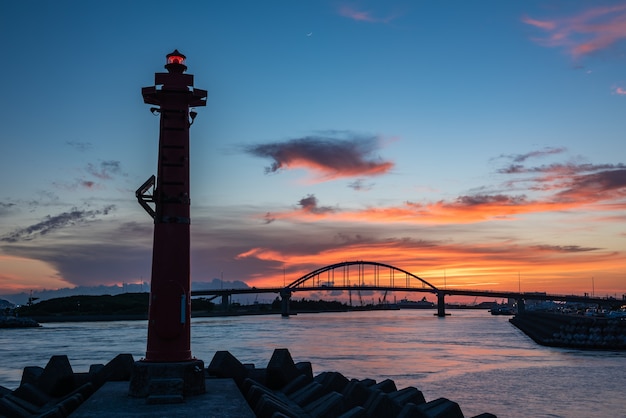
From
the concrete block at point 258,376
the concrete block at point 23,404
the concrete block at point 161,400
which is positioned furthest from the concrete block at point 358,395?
the concrete block at point 23,404

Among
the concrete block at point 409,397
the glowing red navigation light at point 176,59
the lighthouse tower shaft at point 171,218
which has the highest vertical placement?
the glowing red navigation light at point 176,59

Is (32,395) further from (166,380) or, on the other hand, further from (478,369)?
(478,369)

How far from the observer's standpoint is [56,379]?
1288 cm

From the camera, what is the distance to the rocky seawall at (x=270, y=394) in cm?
983

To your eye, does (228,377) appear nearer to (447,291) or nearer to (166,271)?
(166,271)

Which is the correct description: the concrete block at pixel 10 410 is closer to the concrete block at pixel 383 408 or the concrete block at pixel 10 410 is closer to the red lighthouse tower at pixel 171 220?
the red lighthouse tower at pixel 171 220

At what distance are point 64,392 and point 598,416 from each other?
16.6 meters

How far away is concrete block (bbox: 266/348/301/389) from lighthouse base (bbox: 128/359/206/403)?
3.37 metres

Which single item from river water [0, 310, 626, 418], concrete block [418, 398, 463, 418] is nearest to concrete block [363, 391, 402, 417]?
concrete block [418, 398, 463, 418]

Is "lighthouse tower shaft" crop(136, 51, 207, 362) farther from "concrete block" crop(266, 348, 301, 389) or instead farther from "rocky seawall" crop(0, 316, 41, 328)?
"rocky seawall" crop(0, 316, 41, 328)

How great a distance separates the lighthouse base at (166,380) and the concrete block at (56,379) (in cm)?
333

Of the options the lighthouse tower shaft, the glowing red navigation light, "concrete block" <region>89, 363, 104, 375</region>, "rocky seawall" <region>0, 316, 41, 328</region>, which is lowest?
"rocky seawall" <region>0, 316, 41, 328</region>

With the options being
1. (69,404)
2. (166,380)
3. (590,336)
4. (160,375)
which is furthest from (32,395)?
(590,336)

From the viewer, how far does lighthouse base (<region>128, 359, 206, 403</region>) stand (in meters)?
9.88
